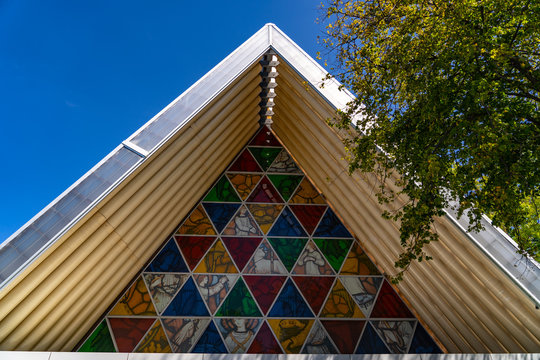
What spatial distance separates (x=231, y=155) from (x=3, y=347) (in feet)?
22.5

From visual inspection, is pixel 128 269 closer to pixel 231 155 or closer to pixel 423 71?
pixel 231 155

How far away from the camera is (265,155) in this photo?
1103 cm

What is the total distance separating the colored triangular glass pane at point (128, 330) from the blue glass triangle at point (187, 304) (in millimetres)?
506

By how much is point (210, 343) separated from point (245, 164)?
5135 millimetres

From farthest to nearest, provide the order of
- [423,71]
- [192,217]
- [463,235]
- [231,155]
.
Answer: [231,155] < [192,217] < [463,235] < [423,71]

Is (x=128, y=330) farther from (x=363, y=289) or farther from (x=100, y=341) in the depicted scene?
(x=363, y=289)

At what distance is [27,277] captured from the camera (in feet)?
17.2

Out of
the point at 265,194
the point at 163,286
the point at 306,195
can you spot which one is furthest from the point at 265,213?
the point at 163,286

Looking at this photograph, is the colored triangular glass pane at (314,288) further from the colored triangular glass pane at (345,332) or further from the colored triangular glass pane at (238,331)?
the colored triangular glass pane at (238,331)

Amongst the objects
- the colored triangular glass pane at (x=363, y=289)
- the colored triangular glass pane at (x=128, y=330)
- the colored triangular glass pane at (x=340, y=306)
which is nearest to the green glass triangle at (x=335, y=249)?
the colored triangular glass pane at (x=363, y=289)

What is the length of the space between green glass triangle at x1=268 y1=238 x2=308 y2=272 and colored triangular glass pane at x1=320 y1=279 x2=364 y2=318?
1300 mm

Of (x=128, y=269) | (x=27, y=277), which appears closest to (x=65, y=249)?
(x=27, y=277)

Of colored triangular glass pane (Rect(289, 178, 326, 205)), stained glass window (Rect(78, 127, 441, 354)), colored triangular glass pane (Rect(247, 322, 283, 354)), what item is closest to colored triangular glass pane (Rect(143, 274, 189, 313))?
stained glass window (Rect(78, 127, 441, 354))

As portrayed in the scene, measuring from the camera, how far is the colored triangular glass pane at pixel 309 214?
32.5ft
